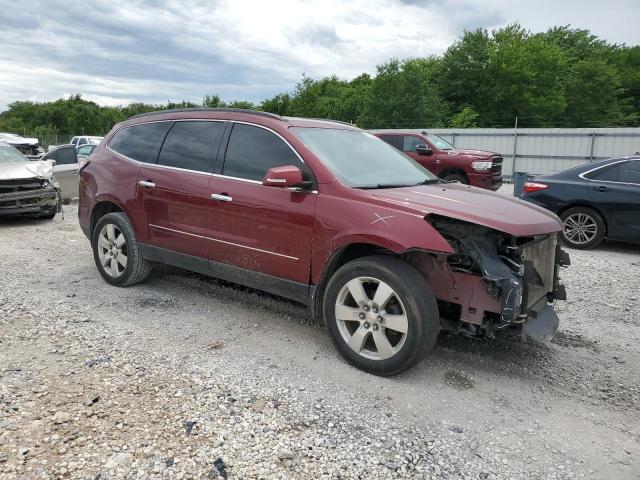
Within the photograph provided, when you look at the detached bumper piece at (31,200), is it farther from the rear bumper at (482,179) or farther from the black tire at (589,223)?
the rear bumper at (482,179)

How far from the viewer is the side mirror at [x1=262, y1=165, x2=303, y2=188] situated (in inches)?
147

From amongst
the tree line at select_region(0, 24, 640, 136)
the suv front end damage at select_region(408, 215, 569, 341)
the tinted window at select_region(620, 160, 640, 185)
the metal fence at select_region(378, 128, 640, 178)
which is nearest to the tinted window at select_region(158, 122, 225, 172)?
the suv front end damage at select_region(408, 215, 569, 341)

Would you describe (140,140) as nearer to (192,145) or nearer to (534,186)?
(192,145)

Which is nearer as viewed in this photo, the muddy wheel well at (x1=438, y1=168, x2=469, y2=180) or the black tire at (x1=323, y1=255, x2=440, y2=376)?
the black tire at (x1=323, y1=255, x2=440, y2=376)

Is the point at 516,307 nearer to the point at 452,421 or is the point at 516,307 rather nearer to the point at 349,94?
the point at 452,421

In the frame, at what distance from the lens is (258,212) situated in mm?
4148

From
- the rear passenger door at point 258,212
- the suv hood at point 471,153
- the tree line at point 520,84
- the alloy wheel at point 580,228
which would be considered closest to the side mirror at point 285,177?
the rear passenger door at point 258,212

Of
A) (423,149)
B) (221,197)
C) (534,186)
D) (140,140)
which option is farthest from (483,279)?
(423,149)

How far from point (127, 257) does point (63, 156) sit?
9.90 metres

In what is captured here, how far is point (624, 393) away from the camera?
11.5ft

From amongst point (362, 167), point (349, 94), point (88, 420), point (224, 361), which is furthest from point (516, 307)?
point (349, 94)

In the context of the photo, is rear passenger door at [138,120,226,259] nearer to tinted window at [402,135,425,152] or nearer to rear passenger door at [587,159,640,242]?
rear passenger door at [587,159,640,242]

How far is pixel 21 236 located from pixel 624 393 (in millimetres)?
8597

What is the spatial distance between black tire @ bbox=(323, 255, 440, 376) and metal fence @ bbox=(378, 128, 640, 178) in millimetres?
21621
